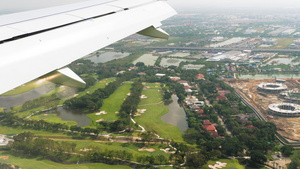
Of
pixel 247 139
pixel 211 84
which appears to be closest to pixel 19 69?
pixel 247 139

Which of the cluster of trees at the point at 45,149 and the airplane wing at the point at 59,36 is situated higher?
the airplane wing at the point at 59,36

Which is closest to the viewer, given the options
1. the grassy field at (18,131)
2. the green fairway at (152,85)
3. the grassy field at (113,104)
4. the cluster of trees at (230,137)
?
the cluster of trees at (230,137)

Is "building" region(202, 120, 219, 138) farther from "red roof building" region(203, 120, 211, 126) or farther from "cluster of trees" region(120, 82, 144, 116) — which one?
"cluster of trees" region(120, 82, 144, 116)

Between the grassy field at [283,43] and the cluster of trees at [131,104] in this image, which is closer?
the cluster of trees at [131,104]

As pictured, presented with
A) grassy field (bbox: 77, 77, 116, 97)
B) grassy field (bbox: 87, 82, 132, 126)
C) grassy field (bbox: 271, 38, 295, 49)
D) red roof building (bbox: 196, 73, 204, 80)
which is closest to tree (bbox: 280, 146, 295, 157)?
grassy field (bbox: 87, 82, 132, 126)

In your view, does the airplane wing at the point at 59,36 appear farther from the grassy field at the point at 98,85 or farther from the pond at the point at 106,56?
the pond at the point at 106,56

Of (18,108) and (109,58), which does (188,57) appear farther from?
(18,108)

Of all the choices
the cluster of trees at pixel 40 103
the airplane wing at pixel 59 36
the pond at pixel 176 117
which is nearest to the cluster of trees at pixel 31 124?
the cluster of trees at pixel 40 103

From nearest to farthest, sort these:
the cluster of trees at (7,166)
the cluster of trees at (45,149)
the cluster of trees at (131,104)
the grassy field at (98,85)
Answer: the cluster of trees at (7,166) < the cluster of trees at (45,149) < the cluster of trees at (131,104) < the grassy field at (98,85)
